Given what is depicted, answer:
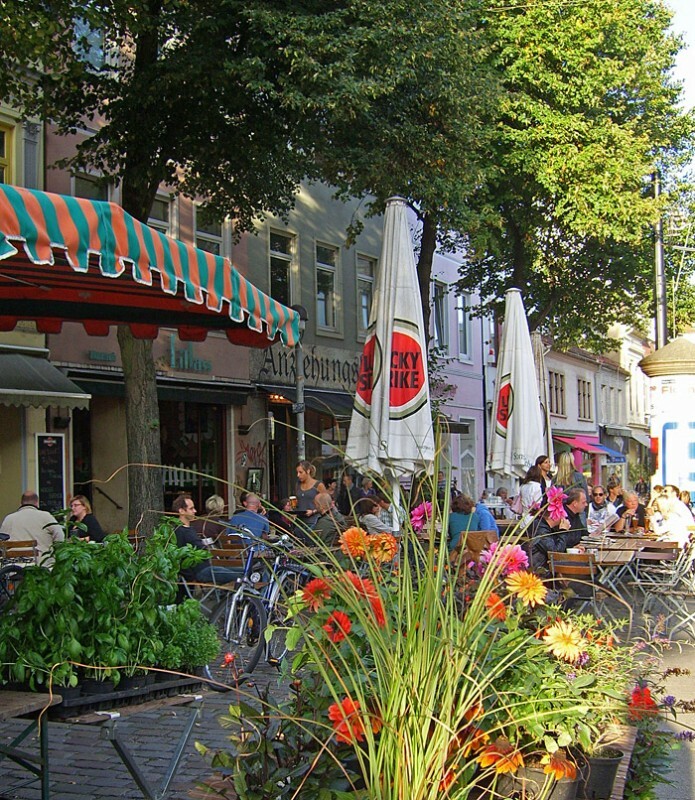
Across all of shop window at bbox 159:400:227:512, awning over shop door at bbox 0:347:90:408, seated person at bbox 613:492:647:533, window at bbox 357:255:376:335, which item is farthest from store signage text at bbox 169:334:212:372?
seated person at bbox 613:492:647:533

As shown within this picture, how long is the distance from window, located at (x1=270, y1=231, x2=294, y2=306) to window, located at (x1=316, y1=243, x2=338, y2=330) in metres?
1.27

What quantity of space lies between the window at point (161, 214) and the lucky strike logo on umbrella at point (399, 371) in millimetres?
8950

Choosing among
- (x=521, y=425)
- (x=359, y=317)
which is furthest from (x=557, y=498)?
(x=359, y=317)

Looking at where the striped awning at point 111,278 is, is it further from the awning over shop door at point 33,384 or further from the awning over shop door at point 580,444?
the awning over shop door at point 580,444

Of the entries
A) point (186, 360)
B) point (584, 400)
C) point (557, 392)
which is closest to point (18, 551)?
point (186, 360)

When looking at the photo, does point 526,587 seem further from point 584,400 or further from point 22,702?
point 584,400

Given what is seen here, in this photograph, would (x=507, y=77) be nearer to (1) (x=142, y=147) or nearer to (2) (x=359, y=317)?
(2) (x=359, y=317)

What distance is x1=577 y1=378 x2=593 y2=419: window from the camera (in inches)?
2029

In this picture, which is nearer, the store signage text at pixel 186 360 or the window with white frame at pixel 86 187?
the window with white frame at pixel 86 187

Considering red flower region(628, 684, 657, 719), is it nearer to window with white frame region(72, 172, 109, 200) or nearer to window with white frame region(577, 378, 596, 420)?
window with white frame region(72, 172, 109, 200)

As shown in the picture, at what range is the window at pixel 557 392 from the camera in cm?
4681

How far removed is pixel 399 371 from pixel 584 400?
42.7m

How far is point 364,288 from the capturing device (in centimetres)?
2723

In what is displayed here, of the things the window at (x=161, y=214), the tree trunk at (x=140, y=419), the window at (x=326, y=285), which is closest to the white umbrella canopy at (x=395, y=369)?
the tree trunk at (x=140, y=419)
